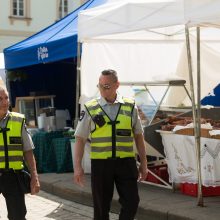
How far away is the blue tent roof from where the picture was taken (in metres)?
9.40

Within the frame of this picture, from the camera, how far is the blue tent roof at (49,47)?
940 centimetres

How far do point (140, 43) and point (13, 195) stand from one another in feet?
18.3

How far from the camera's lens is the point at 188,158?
22.2ft

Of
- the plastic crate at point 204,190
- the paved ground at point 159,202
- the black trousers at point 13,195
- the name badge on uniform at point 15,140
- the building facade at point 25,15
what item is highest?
the building facade at point 25,15

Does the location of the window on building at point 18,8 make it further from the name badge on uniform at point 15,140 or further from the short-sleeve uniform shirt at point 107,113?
the name badge on uniform at point 15,140

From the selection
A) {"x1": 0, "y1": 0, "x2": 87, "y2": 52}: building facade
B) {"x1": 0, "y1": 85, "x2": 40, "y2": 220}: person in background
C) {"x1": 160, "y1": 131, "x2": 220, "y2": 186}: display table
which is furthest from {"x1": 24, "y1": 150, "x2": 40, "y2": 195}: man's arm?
{"x1": 0, "y1": 0, "x2": 87, "y2": 52}: building facade

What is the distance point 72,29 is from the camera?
33.1 ft

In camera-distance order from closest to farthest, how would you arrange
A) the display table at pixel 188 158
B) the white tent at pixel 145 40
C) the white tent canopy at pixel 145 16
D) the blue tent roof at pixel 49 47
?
the white tent canopy at pixel 145 16 < the white tent at pixel 145 40 < the display table at pixel 188 158 < the blue tent roof at pixel 49 47

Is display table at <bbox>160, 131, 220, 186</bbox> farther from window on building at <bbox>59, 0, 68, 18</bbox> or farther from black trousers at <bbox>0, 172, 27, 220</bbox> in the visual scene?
window on building at <bbox>59, 0, 68, 18</bbox>

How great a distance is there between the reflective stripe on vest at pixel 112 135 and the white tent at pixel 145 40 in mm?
1396

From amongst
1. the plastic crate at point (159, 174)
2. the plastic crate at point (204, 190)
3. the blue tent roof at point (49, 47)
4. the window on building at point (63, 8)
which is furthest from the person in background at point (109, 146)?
the window on building at point (63, 8)

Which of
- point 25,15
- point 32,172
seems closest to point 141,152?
point 32,172

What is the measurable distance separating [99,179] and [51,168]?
4978mm

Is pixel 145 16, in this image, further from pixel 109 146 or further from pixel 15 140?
pixel 15 140
